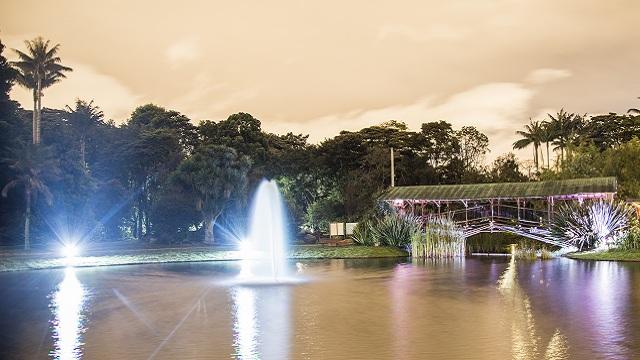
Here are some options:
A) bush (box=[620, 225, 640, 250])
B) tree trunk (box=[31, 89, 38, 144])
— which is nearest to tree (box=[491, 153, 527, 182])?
bush (box=[620, 225, 640, 250])

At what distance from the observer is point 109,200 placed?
58.0 m

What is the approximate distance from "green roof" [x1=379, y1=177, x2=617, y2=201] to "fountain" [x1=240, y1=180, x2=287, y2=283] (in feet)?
29.3

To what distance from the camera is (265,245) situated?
43.4 m

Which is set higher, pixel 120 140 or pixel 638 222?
pixel 120 140

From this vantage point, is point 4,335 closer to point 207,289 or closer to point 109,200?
point 207,289

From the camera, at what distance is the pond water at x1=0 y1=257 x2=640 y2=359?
12.0 metres

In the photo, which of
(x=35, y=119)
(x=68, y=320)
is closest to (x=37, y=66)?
(x=35, y=119)

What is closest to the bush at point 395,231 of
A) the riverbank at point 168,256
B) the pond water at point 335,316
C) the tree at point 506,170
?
the riverbank at point 168,256

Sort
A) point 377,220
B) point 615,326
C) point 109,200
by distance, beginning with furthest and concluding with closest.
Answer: point 109,200, point 377,220, point 615,326

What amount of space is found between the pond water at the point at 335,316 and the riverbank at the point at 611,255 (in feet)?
15.4

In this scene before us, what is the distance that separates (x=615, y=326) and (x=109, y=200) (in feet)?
166

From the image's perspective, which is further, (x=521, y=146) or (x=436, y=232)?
(x=521, y=146)

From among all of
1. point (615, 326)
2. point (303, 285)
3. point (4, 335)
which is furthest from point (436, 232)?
point (4, 335)

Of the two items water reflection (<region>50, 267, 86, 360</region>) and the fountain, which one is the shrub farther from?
Answer: water reflection (<region>50, 267, 86, 360</region>)
